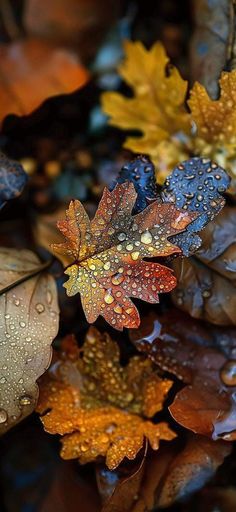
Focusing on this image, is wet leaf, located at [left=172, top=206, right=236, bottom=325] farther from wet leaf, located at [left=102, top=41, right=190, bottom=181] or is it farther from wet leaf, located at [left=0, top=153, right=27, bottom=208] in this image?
wet leaf, located at [left=0, top=153, right=27, bottom=208]

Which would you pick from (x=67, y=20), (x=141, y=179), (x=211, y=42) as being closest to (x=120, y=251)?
(x=141, y=179)

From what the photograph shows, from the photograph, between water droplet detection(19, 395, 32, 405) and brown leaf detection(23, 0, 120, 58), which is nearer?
water droplet detection(19, 395, 32, 405)

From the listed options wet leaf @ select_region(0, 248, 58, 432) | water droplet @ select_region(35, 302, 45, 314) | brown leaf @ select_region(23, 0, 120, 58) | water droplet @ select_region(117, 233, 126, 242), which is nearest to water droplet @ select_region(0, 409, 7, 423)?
wet leaf @ select_region(0, 248, 58, 432)

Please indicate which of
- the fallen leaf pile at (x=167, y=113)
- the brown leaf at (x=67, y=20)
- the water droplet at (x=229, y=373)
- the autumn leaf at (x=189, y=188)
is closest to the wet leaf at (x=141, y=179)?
the autumn leaf at (x=189, y=188)

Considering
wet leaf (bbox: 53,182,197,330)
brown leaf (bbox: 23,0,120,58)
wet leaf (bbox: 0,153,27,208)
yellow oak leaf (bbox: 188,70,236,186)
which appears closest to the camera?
wet leaf (bbox: 53,182,197,330)

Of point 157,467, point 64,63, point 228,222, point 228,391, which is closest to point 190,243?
point 228,222

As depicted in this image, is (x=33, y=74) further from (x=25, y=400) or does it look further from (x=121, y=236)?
(x=25, y=400)

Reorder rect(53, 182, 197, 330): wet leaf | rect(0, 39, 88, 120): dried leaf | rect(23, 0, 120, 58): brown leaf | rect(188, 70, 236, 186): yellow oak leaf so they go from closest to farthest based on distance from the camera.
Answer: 1. rect(53, 182, 197, 330): wet leaf
2. rect(188, 70, 236, 186): yellow oak leaf
3. rect(0, 39, 88, 120): dried leaf
4. rect(23, 0, 120, 58): brown leaf
